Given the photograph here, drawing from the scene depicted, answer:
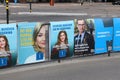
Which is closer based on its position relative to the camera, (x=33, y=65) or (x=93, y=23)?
(x=33, y=65)

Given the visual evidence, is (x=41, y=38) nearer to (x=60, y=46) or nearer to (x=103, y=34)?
(x=60, y=46)

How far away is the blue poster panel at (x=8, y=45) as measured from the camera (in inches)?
460

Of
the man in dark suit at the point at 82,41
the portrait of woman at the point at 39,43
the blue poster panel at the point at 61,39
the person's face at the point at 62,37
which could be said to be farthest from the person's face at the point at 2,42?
the man in dark suit at the point at 82,41

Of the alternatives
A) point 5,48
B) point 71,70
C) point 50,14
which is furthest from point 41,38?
point 50,14

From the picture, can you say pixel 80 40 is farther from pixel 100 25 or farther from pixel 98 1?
pixel 98 1

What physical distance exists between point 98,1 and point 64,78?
95.2 meters

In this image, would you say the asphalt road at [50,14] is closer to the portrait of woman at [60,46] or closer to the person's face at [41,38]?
the portrait of woman at [60,46]

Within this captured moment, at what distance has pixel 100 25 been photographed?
14.6 metres

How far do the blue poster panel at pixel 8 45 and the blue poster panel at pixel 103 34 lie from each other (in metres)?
3.52

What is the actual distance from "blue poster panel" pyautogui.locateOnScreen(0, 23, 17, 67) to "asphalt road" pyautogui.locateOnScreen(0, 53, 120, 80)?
0.92 feet

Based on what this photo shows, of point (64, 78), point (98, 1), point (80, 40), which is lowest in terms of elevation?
point (64, 78)

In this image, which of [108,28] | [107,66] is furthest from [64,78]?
[108,28]

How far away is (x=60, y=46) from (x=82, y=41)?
1029 mm

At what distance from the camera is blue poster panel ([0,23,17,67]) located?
1169cm
